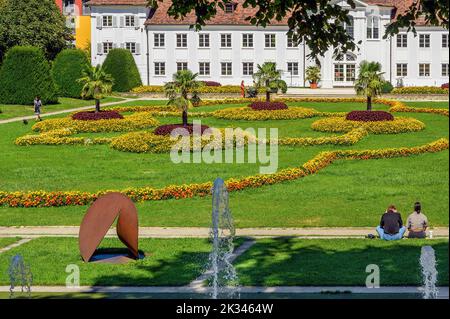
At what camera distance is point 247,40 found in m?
81.4

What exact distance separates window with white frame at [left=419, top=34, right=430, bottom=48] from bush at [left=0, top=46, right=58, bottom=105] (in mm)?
34653

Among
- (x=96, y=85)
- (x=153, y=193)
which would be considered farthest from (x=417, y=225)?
(x=96, y=85)

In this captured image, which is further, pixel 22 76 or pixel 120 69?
pixel 120 69

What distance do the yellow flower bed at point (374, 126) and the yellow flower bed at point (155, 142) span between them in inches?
198

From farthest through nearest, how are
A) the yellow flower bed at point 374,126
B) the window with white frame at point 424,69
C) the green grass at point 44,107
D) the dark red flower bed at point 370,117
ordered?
the window with white frame at point 424,69 < the green grass at point 44,107 < the dark red flower bed at point 370,117 < the yellow flower bed at point 374,126

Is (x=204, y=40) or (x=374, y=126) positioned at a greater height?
(x=204, y=40)

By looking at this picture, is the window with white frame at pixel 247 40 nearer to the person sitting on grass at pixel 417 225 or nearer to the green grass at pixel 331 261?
the green grass at pixel 331 261

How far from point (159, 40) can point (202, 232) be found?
194 feet

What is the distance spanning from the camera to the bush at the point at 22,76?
60.3 metres

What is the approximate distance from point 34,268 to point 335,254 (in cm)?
644

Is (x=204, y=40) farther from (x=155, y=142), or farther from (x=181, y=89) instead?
(x=155, y=142)

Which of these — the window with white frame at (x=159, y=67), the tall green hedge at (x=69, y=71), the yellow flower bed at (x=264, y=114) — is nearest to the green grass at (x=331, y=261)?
the yellow flower bed at (x=264, y=114)

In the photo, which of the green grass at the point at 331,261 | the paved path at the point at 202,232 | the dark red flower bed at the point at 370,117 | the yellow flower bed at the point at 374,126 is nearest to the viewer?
the green grass at the point at 331,261
